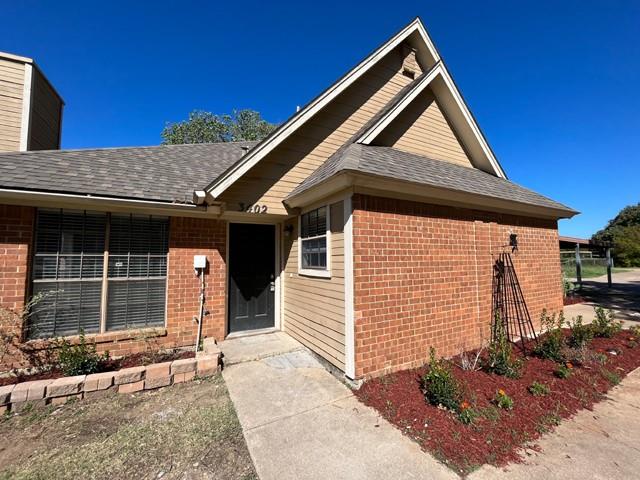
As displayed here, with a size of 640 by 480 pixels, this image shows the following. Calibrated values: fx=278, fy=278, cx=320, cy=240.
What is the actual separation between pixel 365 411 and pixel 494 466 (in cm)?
148

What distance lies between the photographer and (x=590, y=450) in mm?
3010

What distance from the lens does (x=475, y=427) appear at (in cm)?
328

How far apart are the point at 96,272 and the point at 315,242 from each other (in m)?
4.03

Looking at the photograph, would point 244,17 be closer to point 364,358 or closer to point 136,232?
point 136,232

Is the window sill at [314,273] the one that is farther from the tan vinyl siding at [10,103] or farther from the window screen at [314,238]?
the tan vinyl siding at [10,103]

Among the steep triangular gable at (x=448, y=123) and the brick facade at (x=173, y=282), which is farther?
the steep triangular gable at (x=448, y=123)

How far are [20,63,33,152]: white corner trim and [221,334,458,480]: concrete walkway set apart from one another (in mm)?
8440

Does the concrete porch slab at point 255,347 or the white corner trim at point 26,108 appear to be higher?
the white corner trim at point 26,108

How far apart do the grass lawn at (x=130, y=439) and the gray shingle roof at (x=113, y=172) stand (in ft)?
11.0

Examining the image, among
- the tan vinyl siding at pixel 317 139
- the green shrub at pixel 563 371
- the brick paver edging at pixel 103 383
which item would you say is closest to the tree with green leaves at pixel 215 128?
the tan vinyl siding at pixel 317 139

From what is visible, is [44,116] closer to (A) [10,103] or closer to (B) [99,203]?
(A) [10,103]

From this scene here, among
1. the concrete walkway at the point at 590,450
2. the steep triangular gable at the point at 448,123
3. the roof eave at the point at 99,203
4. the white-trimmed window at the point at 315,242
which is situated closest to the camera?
the concrete walkway at the point at 590,450

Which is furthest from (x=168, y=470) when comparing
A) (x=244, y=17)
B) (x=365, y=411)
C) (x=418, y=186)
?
(x=244, y=17)

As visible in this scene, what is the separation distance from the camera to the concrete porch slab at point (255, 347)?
5.20 metres
